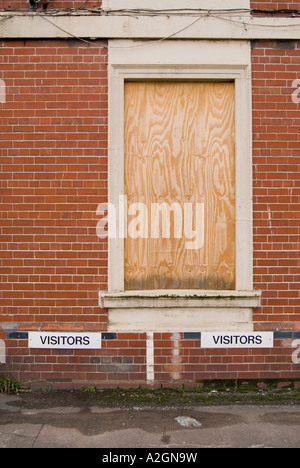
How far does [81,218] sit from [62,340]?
57.1 inches

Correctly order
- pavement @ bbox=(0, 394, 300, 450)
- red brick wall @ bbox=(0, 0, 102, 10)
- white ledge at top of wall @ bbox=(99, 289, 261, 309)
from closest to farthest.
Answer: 1. pavement @ bbox=(0, 394, 300, 450)
2. white ledge at top of wall @ bbox=(99, 289, 261, 309)
3. red brick wall @ bbox=(0, 0, 102, 10)

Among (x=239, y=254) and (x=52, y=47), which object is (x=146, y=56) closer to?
(x=52, y=47)

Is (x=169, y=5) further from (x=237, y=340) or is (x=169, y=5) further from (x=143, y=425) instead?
(x=143, y=425)

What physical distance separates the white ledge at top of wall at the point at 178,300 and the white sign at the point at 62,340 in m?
0.45

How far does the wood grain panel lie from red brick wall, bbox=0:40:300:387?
0.34 meters

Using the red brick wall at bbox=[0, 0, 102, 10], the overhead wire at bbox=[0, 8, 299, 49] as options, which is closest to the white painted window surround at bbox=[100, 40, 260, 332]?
the overhead wire at bbox=[0, 8, 299, 49]

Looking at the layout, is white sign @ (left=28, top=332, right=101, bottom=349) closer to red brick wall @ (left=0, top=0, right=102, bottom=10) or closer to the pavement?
the pavement

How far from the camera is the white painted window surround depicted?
5477mm

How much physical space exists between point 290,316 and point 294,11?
3.62 m

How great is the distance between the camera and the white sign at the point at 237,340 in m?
5.48

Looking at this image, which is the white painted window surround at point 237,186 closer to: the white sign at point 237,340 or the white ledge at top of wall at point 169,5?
the white sign at point 237,340

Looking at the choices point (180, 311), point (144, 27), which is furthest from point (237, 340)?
point (144, 27)

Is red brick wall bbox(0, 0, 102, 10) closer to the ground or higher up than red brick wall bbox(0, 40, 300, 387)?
higher up

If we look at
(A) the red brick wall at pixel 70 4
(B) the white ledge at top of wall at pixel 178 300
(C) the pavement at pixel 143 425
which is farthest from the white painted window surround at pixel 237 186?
(C) the pavement at pixel 143 425
